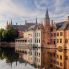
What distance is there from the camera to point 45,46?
24.0 m

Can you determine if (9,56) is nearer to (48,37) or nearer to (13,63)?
(13,63)

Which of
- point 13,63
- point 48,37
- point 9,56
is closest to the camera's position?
point 13,63

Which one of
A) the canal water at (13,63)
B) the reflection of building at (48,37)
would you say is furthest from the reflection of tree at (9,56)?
the reflection of building at (48,37)

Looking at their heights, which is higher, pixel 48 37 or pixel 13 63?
pixel 48 37

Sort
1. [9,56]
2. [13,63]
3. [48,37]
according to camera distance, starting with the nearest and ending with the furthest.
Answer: [13,63] < [9,56] < [48,37]

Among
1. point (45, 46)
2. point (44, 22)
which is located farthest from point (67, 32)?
point (44, 22)

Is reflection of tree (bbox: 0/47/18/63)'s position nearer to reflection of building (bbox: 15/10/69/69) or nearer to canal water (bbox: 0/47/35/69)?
canal water (bbox: 0/47/35/69)

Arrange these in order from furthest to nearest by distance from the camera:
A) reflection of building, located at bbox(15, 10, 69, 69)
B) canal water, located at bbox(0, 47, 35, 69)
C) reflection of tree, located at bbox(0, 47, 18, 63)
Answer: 1. reflection of building, located at bbox(15, 10, 69, 69)
2. reflection of tree, located at bbox(0, 47, 18, 63)
3. canal water, located at bbox(0, 47, 35, 69)

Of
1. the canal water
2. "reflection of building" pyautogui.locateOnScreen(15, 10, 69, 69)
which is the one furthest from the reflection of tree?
"reflection of building" pyautogui.locateOnScreen(15, 10, 69, 69)

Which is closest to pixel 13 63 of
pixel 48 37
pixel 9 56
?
pixel 9 56

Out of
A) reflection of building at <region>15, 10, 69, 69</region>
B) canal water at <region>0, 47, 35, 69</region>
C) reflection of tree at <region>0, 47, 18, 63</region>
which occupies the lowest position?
reflection of tree at <region>0, 47, 18, 63</region>

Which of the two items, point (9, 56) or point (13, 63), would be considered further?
point (9, 56)

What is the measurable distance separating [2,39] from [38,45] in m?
9.05

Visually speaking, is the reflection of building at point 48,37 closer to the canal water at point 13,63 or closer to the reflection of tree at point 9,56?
the reflection of tree at point 9,56
